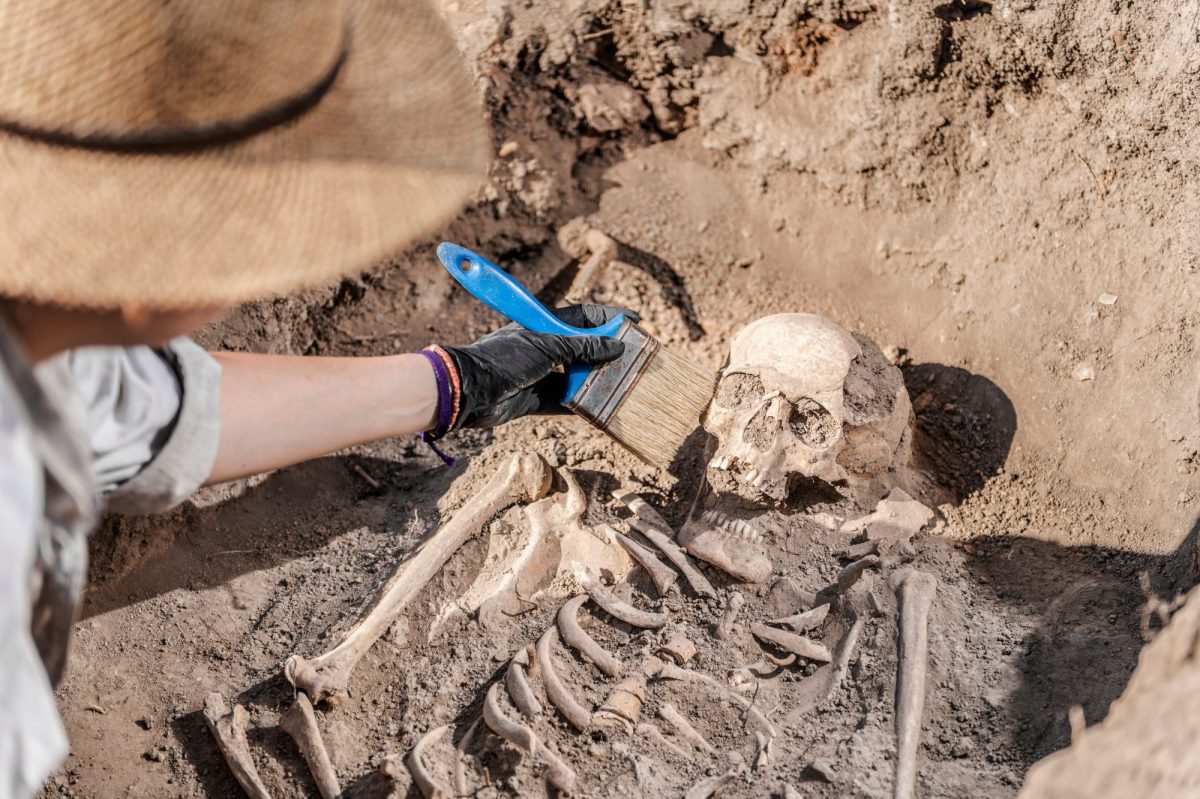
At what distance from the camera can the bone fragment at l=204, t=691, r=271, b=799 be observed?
228 cm

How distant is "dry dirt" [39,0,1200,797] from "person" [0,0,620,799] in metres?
1.26

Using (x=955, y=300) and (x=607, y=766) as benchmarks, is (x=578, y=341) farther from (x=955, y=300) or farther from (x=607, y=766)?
(x=955, y=300)

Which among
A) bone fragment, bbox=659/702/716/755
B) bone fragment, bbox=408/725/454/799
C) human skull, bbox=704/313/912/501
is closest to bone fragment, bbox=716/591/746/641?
bone fragment, bbox=659/702/716/755

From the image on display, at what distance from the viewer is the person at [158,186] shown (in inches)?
44.9

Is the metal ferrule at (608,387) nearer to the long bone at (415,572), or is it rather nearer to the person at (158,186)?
the long bone at (415,572)

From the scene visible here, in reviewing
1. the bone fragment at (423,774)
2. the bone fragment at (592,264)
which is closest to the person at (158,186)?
the bone fragment at (423,774)

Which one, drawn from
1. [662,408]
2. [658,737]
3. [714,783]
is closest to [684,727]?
[658,737]

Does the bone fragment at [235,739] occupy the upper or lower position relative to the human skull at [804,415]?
lower

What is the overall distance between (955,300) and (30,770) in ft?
10.2

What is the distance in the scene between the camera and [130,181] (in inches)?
46.7

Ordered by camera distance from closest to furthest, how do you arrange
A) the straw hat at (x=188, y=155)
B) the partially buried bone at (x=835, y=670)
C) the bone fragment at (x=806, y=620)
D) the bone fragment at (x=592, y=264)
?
the straw hat at (x=188, y=155)
the partially buried bone at (x=835, y=670)
the bone fragment at (x=806, y=620)
the bone fragment at (x=592, y=264)

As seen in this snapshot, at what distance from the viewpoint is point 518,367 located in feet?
8.99

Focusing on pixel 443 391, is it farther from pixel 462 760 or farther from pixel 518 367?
pixel 462 760

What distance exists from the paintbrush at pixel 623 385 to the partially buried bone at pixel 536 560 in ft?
→ 0.94
